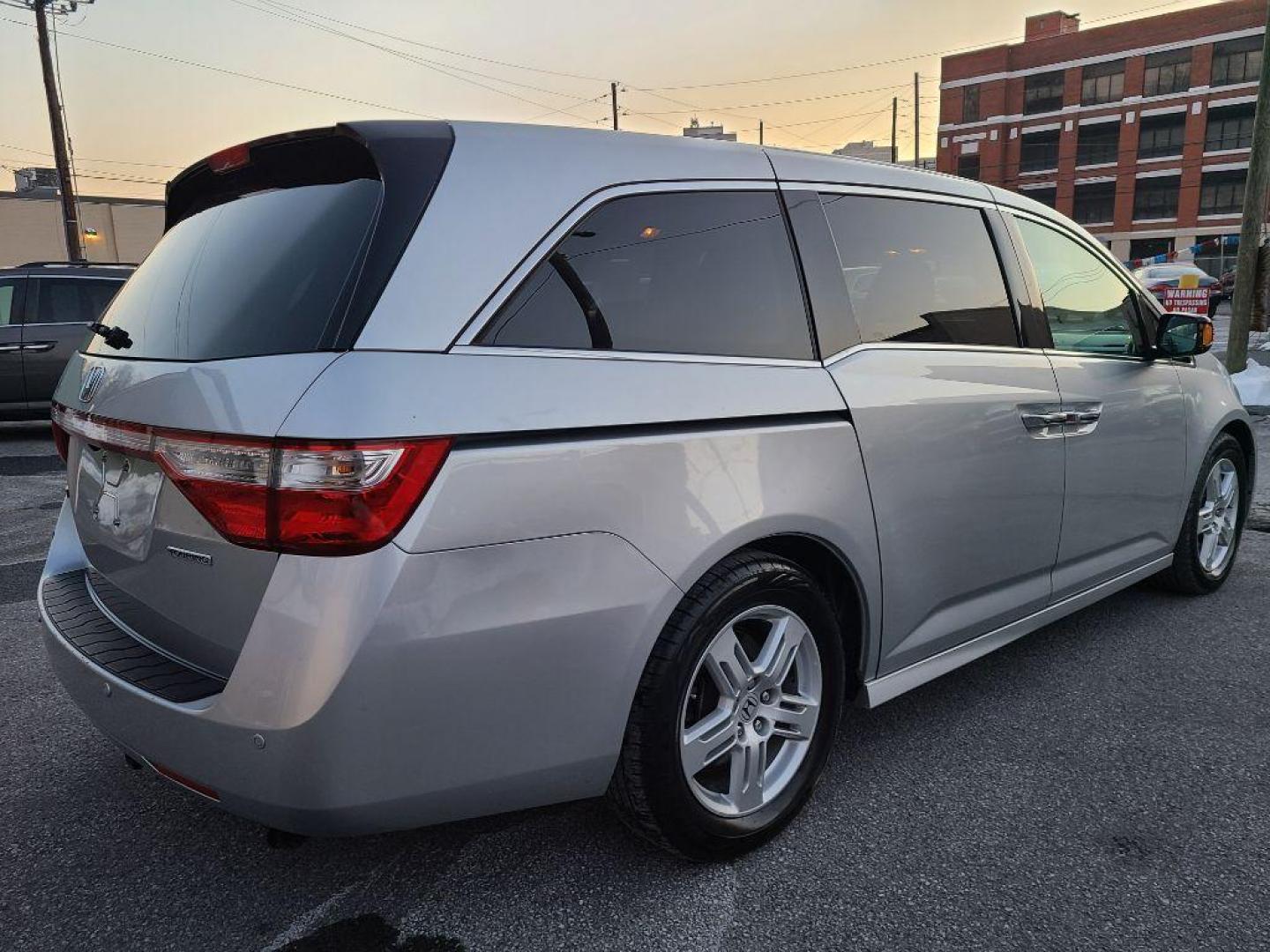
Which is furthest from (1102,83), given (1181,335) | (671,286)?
(671,286)

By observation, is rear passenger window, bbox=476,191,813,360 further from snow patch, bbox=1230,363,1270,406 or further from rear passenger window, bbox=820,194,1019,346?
snow patch, bbox=1230,363,1270,406

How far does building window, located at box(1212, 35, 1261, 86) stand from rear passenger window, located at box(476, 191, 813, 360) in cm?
6415

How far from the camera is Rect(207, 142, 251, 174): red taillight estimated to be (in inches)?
90.6

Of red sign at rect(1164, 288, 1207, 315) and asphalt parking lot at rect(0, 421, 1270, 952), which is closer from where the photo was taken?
asphalt parking lot at rect(0, 421, 1270, 952)

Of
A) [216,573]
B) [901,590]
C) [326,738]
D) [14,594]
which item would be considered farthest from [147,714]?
[14,594]

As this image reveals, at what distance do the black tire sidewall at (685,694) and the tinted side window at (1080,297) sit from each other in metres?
1.62

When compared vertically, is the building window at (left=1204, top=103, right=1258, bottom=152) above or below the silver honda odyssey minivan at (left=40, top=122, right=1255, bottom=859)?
above


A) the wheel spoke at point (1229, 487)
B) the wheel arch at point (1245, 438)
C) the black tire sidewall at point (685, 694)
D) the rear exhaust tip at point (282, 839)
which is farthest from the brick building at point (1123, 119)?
the rear exhaust tip at point (282, 839)

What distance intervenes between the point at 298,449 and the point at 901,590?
5.60ft

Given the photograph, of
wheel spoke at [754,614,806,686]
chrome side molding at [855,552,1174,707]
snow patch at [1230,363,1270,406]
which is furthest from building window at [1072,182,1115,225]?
wheel spoke at [754,614,806,686]

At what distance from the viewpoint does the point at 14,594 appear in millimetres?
4504

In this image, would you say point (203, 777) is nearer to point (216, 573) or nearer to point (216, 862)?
point (216, 573)

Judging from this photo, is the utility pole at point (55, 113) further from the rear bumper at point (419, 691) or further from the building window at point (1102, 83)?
the building window at point (1102, 83)

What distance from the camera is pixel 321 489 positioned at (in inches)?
64.4
